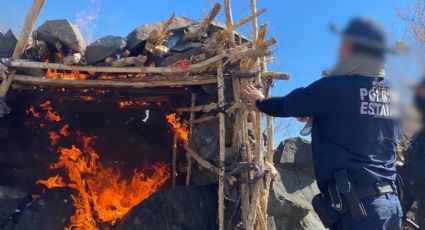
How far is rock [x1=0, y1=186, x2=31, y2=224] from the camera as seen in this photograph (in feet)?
17.7

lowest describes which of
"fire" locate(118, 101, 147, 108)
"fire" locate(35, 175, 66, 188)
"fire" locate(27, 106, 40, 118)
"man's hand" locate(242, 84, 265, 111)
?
"fire" locate(35, 175, 66, 188)

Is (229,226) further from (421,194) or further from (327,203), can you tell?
(421,194)

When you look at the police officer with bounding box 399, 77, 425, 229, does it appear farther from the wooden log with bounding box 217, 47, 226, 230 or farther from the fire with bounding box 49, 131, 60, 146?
the fire with bounding box 49, 131, 60, 146

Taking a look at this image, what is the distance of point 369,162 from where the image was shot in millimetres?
3295

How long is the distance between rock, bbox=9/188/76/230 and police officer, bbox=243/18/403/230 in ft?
11.1

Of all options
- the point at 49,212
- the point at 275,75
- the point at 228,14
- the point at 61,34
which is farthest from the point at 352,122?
the point at 49,212

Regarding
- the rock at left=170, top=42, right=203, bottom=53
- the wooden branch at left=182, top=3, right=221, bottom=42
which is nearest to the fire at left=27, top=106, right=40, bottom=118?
the rock at left=170, top=42, right=203, bottom=53

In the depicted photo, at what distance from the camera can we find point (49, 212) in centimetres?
551

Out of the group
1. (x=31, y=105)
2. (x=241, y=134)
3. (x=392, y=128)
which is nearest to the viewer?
(x=392, y=128)

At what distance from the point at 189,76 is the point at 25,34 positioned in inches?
72.2

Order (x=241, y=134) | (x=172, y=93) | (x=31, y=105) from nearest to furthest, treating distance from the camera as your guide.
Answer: (x=241, y=134), (x=172, y=93), (x=31, y=105)

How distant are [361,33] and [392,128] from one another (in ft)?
2.50

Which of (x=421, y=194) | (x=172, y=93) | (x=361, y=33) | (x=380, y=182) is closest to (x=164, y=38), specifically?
(x=172, y=93)

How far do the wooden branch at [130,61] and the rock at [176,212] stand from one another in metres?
1.54
